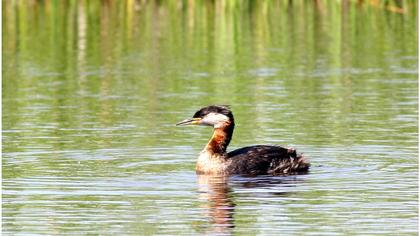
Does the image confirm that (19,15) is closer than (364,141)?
No

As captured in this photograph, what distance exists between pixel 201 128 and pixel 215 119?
11.5 ft

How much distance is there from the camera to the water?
38.4ft

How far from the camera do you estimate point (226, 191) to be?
13141 millimetres

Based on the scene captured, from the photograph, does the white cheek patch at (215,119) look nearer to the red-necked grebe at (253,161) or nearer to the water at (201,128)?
the red-necked grebe at (253,161)

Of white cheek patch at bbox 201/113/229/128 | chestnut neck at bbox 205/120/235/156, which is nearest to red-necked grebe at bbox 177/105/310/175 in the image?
chestnut neck at bbox 205/120/235/156

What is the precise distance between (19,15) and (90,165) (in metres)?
25.4

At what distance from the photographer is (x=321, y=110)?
762 inches

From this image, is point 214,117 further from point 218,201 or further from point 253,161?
point 218,201

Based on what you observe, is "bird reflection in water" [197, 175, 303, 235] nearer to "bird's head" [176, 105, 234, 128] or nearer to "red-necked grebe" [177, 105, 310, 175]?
"red-necked grebe" [177, 105, 310, 175]

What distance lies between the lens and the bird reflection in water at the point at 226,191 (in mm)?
11273

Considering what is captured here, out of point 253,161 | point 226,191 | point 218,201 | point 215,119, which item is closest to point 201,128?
point 215,119

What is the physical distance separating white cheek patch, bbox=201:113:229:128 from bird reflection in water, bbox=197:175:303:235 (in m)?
0.75

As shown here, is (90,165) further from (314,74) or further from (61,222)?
(314,74)

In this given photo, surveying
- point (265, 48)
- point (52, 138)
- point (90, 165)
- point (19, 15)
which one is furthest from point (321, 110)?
point (19, 15)
